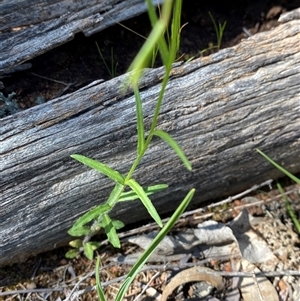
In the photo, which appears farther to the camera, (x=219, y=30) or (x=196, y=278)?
(x=219, y=30)

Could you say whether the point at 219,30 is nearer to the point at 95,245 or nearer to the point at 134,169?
the point at 134,169

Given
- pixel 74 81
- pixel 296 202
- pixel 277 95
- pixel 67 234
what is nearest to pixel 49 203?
pixel 67 234

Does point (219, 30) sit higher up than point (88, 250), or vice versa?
point (219, 30)

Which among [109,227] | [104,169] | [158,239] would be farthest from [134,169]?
[158,239]

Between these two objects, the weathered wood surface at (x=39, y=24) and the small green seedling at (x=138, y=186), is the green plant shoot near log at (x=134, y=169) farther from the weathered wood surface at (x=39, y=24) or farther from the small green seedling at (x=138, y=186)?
the weathered wood surface at (x=39, y=24)

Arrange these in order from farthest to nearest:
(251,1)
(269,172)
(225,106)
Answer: (251,1)
(269,172)
(225,106)

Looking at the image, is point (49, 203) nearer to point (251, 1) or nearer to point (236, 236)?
point (236, 236)
